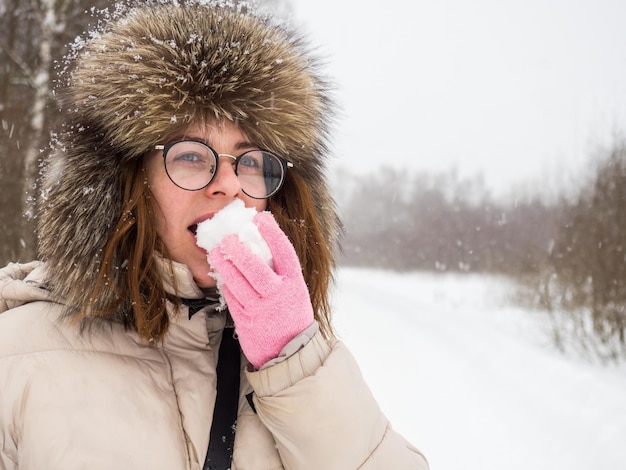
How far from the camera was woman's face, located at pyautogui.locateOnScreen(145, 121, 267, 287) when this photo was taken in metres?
1.35

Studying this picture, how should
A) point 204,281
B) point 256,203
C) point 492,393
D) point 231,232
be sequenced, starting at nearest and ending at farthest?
point 231,232, point 204,281, point 256,203, point 492,393

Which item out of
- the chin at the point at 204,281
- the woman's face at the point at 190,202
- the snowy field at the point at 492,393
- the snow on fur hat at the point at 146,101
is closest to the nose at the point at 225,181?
the woman's face at the point at 190,202

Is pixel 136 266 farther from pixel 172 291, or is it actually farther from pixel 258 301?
pixel 258 301

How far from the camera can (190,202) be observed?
135 centimetres

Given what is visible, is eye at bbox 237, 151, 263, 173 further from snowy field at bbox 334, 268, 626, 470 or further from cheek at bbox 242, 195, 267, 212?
snowy field at bbox 334, 268, 626, 470

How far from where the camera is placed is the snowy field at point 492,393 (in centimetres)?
387

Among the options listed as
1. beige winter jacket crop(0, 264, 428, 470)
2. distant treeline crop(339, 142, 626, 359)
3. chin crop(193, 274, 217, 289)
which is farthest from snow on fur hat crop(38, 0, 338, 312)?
distant treeline crop(339, 142, 626, 359)

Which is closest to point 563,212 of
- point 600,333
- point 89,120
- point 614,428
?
point 600,333

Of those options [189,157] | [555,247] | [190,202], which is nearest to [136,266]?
[190,202]

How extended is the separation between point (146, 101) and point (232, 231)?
1.60 feet

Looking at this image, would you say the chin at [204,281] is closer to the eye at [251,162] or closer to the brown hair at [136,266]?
the brown hair at [136,266]

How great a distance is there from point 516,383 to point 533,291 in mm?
4479

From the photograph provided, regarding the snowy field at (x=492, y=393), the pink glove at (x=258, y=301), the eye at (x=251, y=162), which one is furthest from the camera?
the snowy field at (x=492, y=393)

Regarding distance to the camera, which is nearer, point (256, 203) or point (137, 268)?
point (137, 268)
